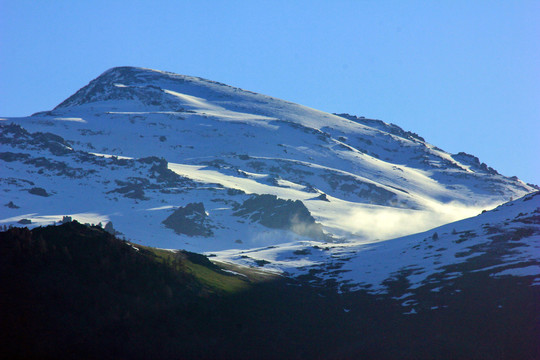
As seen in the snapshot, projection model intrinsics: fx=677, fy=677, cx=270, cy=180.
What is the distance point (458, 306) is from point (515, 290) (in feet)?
22.4

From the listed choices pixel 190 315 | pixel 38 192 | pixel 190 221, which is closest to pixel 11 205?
pixel 38 192

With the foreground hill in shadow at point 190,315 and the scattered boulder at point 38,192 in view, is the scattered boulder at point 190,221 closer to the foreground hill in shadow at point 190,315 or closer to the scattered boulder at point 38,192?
the scattered boulder at point 38,192

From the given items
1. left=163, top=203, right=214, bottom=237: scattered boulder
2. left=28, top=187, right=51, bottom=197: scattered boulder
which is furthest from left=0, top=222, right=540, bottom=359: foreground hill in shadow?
left=28, top=187, right=51, bottom=197: scattered boulder

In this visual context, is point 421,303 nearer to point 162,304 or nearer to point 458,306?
point 458,306

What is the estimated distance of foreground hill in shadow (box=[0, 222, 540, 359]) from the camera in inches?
2242

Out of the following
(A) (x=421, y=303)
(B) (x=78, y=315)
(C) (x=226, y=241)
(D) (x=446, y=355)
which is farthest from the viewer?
(C) (x=226, y=241)

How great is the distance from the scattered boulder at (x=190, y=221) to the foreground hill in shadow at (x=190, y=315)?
94448 millimetres

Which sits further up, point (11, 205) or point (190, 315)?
point (11, 205)

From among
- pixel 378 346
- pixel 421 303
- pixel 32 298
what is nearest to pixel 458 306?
pixel 421 303

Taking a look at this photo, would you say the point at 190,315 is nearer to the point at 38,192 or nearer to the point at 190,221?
the point at 190,221

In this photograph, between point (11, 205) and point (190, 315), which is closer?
point (190, 315)

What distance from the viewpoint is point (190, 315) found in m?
68.5

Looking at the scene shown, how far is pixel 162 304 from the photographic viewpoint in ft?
222

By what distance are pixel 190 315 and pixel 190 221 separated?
118 meters
